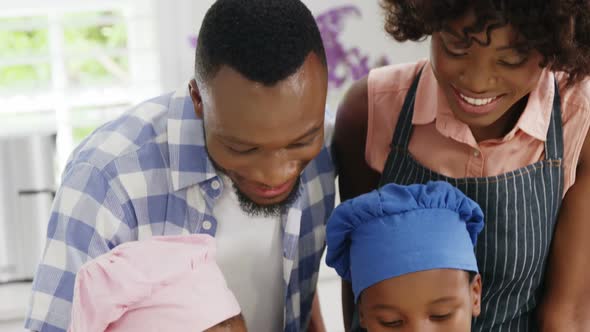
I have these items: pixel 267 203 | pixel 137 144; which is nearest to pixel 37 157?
pixel 137 144

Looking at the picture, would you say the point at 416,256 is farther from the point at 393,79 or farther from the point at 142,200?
the point at 142,200

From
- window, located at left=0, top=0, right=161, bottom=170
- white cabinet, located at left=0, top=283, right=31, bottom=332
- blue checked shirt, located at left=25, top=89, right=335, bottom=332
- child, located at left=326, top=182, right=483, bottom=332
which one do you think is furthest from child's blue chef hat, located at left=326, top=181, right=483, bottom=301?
white cabinet, located at left=0, top=283, right=31, bottom=332

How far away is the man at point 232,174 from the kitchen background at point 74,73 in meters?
1.09

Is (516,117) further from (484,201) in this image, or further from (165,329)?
(165,329)

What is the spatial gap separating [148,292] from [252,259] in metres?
0.45

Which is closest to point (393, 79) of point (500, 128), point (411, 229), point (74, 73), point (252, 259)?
point (500, 128)

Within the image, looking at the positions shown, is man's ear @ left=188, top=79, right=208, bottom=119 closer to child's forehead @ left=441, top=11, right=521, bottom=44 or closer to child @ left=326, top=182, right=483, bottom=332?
child @ left=326, top=182, right=483, bottom=332

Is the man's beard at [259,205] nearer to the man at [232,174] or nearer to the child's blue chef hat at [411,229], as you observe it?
the man at [232,174]

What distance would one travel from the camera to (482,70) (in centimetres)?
134

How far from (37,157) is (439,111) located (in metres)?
1.73

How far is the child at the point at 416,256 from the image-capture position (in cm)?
143

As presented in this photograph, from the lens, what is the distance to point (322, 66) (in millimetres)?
1414

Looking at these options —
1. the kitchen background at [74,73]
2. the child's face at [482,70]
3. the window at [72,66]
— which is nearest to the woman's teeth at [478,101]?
the child's face at [482,70]

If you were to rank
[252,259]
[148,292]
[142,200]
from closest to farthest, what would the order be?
[148,292]
[142,200]
[252,259]
